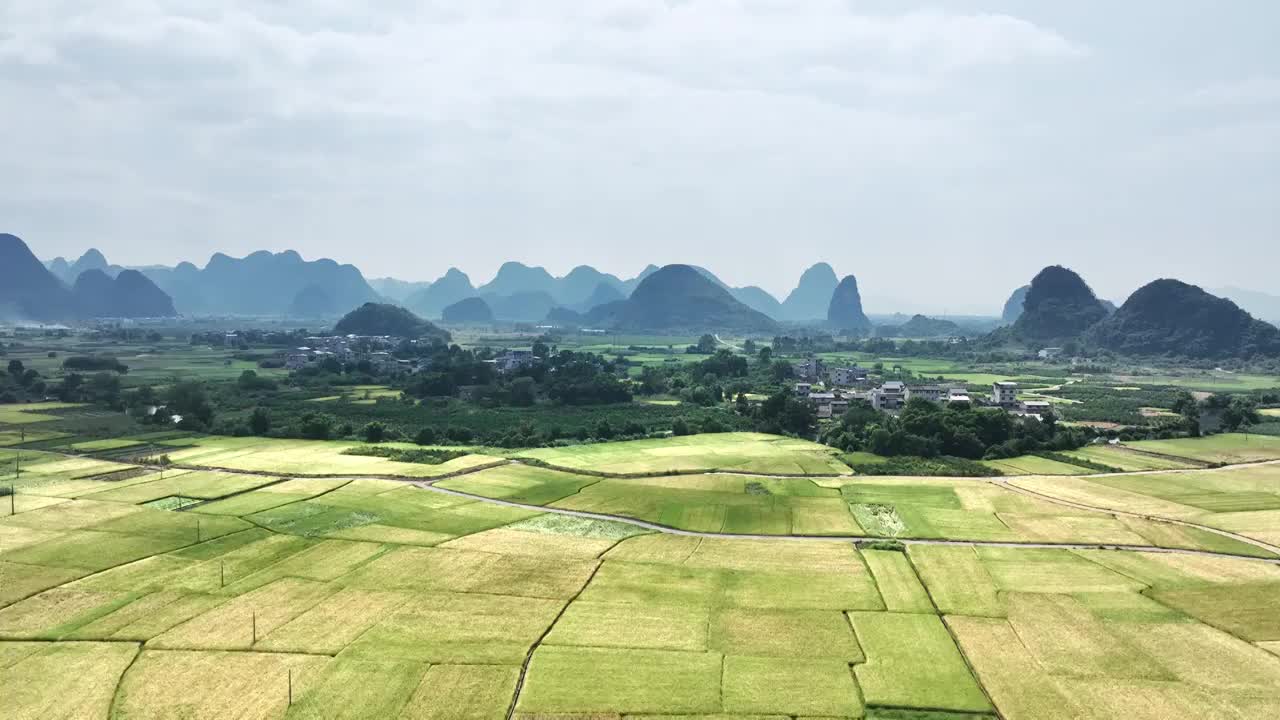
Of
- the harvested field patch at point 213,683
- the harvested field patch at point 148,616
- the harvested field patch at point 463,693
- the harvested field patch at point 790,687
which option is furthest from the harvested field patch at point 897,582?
the harvested field patch at point 148,616

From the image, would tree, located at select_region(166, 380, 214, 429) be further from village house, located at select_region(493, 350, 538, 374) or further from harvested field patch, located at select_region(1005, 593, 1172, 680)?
harvested field patch, located at select_region(1005, 593, 1172, 680)

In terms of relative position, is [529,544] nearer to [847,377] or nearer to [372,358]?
[847,377]

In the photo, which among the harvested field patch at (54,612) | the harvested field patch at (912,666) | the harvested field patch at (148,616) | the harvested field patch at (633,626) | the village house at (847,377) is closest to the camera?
the harvested field patch at (912,666)

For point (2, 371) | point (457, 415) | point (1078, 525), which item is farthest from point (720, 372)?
point (2, 371)

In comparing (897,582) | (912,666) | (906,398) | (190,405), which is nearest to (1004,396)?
(906,398)

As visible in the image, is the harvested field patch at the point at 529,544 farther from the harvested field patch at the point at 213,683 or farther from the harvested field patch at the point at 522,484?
the harvested field patch at the point at 213,683

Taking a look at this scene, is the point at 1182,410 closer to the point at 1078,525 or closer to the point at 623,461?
the point at 1078,525

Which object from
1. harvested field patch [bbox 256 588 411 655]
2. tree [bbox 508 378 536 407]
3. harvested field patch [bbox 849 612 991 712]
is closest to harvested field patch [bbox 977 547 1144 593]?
harvested field patch [bbox 849 612 991 712]

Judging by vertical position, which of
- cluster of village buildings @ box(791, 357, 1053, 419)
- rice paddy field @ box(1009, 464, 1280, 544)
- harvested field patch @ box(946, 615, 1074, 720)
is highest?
cluster of village buildings @ box(791, 357, 1053, 419)
